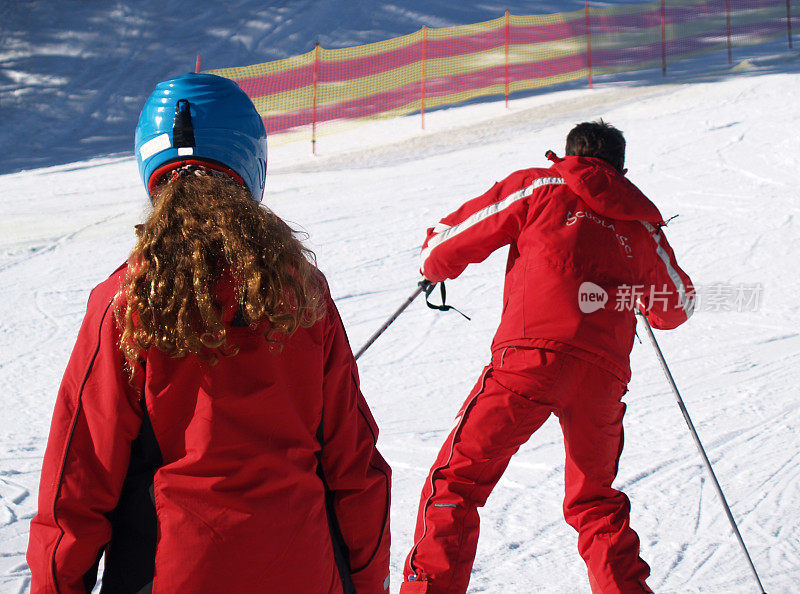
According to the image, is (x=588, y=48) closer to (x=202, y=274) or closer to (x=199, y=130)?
(x=199, y=130)

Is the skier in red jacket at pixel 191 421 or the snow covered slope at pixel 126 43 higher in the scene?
the snow covered slope at pixel 126 43

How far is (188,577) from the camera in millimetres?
1323

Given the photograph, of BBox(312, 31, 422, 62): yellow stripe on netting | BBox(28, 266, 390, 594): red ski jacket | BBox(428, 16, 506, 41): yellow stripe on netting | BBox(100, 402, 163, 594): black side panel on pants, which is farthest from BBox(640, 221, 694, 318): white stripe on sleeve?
BBox(428, 16, 506, 41): yellow stripe on netting

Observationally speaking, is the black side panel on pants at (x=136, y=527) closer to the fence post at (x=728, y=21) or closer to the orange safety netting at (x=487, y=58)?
the orange safety netting at (x=487, y=58)

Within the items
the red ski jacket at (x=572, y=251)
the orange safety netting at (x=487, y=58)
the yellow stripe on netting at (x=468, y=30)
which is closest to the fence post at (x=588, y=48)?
the orange safety netting at (x=487, y=58)

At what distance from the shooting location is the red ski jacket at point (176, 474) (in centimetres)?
133

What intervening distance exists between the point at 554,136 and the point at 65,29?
1054 cm

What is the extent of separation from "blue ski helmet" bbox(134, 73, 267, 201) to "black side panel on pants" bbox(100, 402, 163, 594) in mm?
490

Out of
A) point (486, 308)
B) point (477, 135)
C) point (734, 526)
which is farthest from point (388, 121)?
point (734, 526)

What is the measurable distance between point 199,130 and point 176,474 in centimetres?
66

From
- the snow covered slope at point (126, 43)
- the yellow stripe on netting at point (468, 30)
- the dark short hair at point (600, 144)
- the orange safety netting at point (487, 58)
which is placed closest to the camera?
the dark short hair at point (600, 144)

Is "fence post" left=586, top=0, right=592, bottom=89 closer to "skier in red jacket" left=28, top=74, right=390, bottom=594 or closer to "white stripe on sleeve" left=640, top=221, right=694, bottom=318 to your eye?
"white stripe on sleeve" left=640, top=221, right=694, bottom=318

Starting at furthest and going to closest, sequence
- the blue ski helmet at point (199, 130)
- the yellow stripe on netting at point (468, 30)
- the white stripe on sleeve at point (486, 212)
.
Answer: the yellow stripe on netting at point (468, 30), the white stripe on sleeve at point (486, 212), the blue ski helmet at point (199, 130)

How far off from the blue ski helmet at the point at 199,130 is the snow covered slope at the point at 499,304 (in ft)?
6.38
